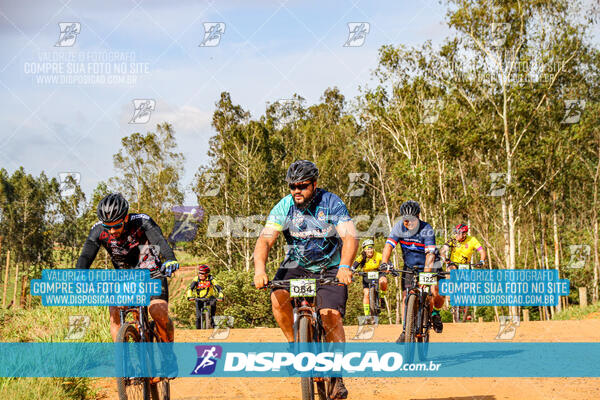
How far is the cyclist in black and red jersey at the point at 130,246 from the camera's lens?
223 inches

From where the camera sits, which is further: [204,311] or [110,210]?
[204,311]

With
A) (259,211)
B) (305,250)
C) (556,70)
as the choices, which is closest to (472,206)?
(556,70)

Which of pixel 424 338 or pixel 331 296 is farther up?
pixel 331 296

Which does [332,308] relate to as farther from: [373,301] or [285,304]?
[373,301]

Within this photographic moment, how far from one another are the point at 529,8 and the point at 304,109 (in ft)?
97.0

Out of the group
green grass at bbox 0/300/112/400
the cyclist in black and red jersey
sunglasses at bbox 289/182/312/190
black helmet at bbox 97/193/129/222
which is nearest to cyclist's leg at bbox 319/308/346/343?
sunglasses at bbox 289/182/312/190

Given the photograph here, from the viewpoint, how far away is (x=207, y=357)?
990 centimetres

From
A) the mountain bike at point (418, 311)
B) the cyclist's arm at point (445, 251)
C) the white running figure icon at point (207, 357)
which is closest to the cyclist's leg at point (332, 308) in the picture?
the mountain bike at point (418, 311)

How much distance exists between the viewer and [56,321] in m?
11.7

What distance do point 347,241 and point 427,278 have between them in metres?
2.94

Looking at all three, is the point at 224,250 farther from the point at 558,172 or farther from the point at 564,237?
the point at 564,237

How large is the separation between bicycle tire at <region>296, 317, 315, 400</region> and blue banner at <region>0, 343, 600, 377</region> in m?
0.07

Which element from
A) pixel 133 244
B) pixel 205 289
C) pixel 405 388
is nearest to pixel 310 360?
pixel 133 244

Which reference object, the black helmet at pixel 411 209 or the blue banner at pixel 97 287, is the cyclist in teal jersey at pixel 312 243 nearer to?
the blue banner at pixel 97 287
